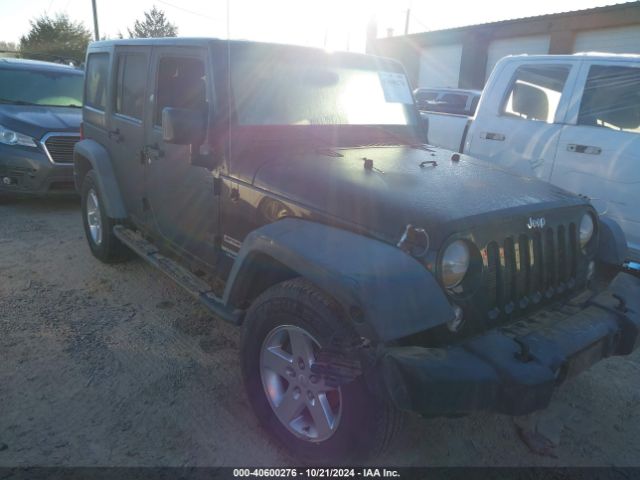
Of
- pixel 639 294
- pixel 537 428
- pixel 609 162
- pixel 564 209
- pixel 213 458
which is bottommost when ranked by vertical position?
pixel 213 458

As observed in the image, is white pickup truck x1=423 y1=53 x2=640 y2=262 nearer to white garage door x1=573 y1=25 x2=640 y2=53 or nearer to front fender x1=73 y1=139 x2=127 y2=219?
front fender x1=73 y1=139 x2=127 y2=219

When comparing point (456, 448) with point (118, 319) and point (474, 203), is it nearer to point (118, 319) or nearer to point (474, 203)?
point (474, 203)

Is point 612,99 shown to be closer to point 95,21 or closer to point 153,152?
point 153,152

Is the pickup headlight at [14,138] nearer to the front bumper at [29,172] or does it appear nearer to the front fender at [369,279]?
the front bumper at [29,172]

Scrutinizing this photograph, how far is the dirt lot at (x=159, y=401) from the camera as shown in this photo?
2.50 metres

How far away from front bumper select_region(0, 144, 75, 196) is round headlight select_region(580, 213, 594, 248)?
19.8 feet

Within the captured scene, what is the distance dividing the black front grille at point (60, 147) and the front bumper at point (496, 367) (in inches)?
237

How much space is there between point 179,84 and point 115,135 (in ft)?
3.49

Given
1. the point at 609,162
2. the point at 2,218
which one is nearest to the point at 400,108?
the point at 609,162

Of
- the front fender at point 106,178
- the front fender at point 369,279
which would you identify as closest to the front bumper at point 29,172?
the front fender at point 106,178

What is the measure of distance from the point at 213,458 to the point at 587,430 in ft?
6.66

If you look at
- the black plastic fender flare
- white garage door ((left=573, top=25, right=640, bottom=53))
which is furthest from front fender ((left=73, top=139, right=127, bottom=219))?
white garage door ((left=573, top=25, right=640, bottom=53))

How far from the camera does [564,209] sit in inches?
103

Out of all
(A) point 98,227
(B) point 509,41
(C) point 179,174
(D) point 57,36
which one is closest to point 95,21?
(D) point 57,36
